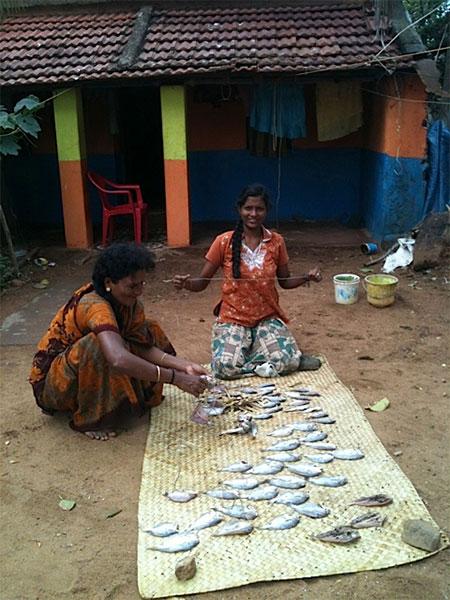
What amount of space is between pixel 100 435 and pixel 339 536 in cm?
170

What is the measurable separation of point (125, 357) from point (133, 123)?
30.1 feet

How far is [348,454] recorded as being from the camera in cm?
344

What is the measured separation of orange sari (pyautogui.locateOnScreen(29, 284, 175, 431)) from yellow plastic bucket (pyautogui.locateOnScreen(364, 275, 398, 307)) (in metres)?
3.10

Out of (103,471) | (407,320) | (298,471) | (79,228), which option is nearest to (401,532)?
(298,471)

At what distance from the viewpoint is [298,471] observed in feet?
10.8

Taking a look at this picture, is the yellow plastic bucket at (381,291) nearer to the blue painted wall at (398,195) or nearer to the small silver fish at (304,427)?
the blue painted wall at (398,195)

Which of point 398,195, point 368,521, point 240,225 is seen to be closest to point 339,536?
point 368,521

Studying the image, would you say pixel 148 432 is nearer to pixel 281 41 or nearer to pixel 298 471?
pixel 298 471

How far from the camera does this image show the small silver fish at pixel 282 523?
2.86 m

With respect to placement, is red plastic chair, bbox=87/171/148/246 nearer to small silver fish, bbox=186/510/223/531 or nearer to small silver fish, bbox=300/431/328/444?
small silver fish, bbox=300/431/328/444

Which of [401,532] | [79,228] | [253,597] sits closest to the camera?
[253,597]

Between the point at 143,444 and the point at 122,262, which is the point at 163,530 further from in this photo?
the point at 122,262

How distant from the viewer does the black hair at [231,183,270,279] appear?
437cm

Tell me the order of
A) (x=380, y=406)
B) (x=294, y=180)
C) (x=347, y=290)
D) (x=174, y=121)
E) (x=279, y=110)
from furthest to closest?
(x=294, y=180)
(x=279, y=110)
(x=174, y=121)
(x=347, y=290)
(x=380, y=406)
